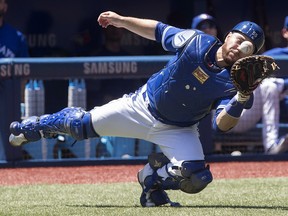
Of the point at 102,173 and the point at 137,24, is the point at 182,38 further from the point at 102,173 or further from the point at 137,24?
the point at 102,173

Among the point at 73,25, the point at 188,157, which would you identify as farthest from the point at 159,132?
the point at 73,25

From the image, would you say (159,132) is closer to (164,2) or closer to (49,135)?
(49,135)

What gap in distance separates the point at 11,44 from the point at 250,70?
4.91m

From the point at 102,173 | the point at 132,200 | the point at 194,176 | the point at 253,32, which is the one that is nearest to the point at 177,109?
the point at 194,176

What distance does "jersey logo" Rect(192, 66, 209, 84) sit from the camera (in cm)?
600

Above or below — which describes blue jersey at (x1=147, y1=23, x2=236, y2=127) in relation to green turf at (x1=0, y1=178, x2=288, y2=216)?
above

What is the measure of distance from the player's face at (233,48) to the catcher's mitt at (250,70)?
30cm

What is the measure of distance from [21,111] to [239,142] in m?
2.36

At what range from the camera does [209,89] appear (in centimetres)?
600

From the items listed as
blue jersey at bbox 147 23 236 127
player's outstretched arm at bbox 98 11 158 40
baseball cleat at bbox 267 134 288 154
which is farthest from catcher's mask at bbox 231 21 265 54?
baseball cleat at bbox 267 134 288 154

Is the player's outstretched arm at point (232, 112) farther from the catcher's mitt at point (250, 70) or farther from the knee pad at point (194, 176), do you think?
the knee pad at point (194, 176)

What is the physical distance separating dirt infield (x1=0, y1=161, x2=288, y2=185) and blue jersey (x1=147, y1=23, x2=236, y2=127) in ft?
7.56

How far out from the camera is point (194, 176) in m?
6.12

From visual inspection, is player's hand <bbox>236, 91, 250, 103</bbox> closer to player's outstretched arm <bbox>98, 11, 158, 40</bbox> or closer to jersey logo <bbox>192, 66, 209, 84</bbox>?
jersey logo <bbox>192, 66, 209, 84</bbox>
